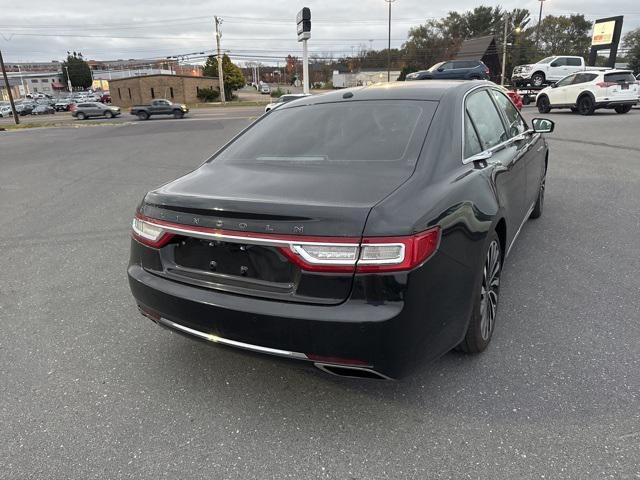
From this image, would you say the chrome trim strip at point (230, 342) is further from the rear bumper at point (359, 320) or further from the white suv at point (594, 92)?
the white suv at point (594, 92)

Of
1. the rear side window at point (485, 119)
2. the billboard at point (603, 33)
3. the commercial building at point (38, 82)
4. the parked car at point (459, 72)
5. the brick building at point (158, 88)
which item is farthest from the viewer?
the commercial building at point (38, 82)

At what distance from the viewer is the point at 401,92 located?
325cm

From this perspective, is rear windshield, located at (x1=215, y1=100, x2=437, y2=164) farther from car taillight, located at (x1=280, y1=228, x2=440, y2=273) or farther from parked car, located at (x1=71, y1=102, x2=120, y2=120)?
parked car, located at (x1=71, y1=102, x2=120, y2=120)

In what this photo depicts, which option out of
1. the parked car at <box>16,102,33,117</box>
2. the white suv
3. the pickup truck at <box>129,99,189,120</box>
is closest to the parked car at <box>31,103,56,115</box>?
the parked car at <box>16,102,33,117</box>

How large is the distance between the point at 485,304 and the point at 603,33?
129 ft

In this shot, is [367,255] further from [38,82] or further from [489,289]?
[38,82]

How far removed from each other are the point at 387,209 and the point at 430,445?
44.2 inches

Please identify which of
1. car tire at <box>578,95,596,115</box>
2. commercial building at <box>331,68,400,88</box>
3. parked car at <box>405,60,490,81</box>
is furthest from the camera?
commercial building at <box>331,68,400,88</box>

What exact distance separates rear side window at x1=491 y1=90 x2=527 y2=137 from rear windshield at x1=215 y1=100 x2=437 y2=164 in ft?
4.50

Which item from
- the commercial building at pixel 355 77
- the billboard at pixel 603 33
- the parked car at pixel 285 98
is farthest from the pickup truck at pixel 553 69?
the commercial building at pixel 355 77

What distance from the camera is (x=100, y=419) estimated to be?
8.14 ft

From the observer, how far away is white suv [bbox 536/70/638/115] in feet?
59.8

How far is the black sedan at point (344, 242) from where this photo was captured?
204 cm

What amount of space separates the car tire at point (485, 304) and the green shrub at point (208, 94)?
6940 centimetres
